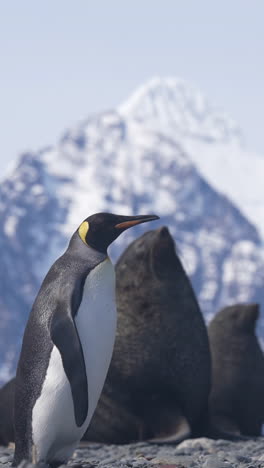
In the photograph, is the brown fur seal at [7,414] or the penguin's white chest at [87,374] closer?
the penguin's white chest at [87,374]

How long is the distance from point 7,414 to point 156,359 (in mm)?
1803

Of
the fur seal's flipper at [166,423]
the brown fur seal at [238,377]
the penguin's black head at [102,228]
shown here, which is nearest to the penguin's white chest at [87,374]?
the penguin's black head at [102,228]

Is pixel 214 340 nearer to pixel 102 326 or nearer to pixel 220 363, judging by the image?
pixel 220 363

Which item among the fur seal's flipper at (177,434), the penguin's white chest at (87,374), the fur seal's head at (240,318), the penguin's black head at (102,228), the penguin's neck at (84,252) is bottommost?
the fur seal's flipper at (177,434)

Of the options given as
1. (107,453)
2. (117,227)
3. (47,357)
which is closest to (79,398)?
(47,357)

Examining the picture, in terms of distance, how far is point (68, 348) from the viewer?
18.8ft

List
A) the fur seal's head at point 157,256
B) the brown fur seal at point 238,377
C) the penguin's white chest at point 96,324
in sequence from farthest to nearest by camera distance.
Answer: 1. the brown fur seal at point 238,377
2. the fur seal's head at point 157,256
3. the penguin's white chest at point 96,324

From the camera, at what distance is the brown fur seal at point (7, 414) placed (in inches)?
392

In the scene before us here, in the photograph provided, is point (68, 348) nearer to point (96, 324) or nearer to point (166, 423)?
point (96, 324)

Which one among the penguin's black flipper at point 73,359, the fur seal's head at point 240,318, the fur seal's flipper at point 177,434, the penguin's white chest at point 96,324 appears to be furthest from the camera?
the fur seal's head at point 240,318

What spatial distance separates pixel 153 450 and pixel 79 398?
328cm

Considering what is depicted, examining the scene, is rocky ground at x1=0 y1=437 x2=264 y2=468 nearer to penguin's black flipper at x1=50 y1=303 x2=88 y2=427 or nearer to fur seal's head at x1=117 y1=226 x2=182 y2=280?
penguin's black flipper at x1=50 y1=303 x2=88 y2=427

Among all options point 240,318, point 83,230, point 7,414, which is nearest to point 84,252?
point 83,230

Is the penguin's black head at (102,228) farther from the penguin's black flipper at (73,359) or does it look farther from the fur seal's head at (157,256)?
the fur seal's head at (157,256)
